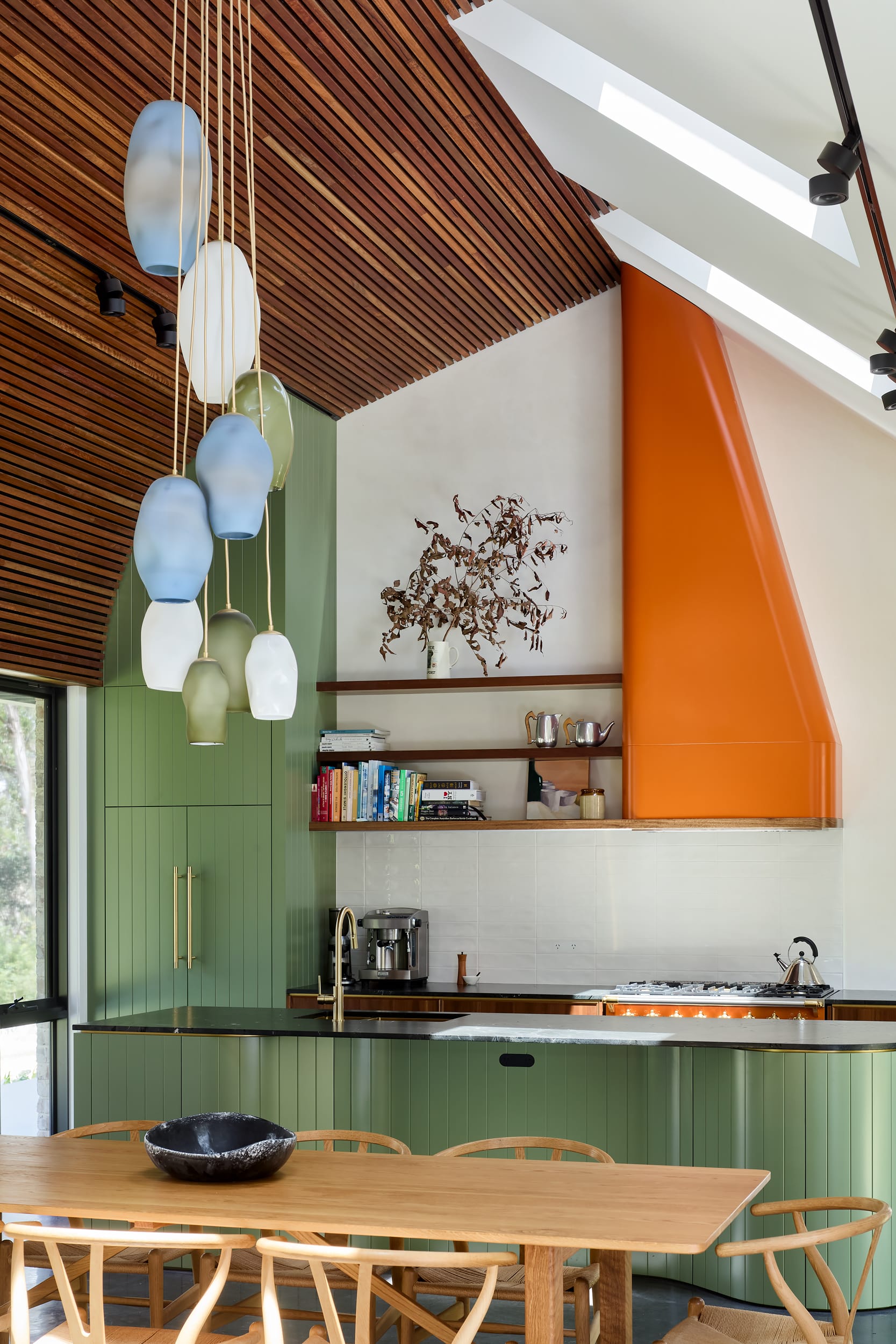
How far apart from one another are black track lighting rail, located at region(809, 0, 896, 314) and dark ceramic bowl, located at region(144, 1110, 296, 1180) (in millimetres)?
2630

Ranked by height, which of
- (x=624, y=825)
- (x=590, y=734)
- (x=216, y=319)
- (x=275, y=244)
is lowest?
(x=624, y=825)

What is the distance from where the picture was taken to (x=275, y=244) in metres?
5.79

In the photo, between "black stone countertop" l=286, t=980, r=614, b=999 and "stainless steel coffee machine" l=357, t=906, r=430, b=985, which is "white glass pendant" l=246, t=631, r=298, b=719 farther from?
"stainless steel coffee machine" l=357, t=906, r=430, b=985

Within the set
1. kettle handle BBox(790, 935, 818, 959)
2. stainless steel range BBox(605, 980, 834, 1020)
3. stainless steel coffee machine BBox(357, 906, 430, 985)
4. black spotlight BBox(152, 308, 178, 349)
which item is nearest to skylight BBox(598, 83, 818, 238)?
black spotlight BBox(152, 308, 178, 349)

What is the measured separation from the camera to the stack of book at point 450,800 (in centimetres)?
718

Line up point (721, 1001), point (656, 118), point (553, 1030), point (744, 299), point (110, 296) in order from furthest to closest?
1. point (744, 299)
2. point (721, 1001)
3. point (110, 296)
4. point (553, 1030)
5. point (656, 118)

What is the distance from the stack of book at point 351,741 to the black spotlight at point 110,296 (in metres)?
2.75

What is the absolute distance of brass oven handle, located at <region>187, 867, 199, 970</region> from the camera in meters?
7.07

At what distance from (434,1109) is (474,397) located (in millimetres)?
4047

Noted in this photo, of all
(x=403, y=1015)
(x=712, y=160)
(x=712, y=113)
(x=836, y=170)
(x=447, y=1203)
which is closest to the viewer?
(x=447, y=1203)

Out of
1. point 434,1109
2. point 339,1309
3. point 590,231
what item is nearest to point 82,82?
point 590,231

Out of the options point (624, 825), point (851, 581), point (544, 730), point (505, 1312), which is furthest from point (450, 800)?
point (505, 1312)

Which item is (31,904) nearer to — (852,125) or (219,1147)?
(219,1147)

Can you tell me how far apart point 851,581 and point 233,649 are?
481cm
